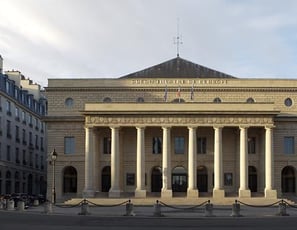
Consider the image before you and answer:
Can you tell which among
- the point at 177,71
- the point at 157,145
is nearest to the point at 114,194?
the point at 157,145

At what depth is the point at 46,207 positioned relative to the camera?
136 feet

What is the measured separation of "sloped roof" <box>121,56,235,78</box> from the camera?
71812mm

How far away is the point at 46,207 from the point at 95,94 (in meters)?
29.6

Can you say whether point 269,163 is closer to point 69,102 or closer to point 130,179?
point 130,179

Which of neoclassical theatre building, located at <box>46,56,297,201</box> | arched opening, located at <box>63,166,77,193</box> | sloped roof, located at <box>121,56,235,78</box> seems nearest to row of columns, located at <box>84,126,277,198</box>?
neoclassical theatre building, located at <box>46,56,297,201</box>

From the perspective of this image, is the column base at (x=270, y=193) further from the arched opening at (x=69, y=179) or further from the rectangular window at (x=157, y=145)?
the arched opening at (x=69, y=179)

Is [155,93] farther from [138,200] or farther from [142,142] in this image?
[138,200]

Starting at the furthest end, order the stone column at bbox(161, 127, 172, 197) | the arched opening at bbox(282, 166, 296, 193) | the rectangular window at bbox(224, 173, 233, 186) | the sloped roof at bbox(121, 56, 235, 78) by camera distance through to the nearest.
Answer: the sloped roof at bbox(121, 56, 235, 78) → the arched opening at bbox(282, 166, 296, 193) → the rectangular window at bbox(224, 173, 233, 186) → the stone column at bbox(161, 127, 172, 197)

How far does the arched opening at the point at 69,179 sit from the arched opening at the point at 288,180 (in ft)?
82.2

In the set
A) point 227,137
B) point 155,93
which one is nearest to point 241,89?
point 227,137

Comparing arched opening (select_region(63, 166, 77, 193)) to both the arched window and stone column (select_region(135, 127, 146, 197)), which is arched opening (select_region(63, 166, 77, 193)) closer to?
the arched window

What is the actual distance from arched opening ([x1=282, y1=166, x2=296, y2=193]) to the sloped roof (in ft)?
44.4

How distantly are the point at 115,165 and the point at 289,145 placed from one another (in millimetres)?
20937

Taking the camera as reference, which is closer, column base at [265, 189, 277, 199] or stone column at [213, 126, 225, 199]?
column base at [265, 189, 277, 199]
